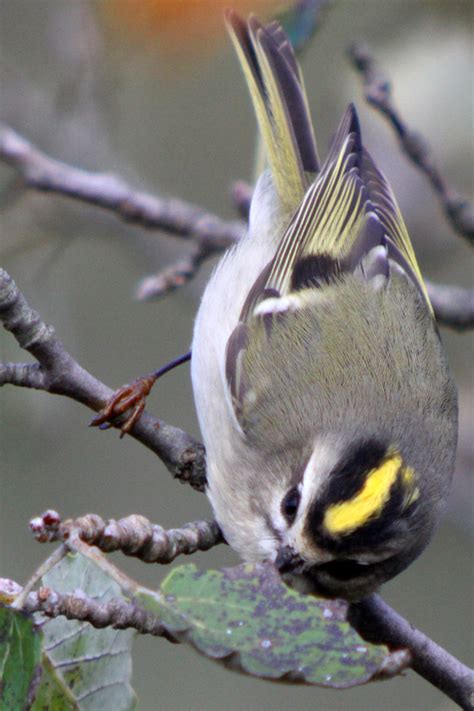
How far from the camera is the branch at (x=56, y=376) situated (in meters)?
1.83

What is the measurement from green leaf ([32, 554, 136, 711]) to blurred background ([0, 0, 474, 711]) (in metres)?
1.48

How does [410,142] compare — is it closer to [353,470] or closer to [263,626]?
[353,470]

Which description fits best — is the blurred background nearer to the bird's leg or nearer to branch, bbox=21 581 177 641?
the bird's leg

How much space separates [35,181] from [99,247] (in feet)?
8.41

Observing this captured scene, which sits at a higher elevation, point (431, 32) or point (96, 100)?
point (431, 32)

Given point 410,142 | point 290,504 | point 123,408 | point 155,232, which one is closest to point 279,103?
point 410,142

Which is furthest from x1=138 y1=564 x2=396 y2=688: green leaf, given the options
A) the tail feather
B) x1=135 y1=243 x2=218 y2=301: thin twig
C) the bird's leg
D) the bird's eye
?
the tail feather

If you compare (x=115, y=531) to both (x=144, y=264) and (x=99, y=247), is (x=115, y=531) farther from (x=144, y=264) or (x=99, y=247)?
(x=99, y=247)

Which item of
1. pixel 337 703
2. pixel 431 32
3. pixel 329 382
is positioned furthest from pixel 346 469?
pixel 337 703

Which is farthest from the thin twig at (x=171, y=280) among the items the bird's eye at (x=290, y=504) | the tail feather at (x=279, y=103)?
the bird's eye at (x=290, y=504)

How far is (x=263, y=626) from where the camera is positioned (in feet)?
4.20

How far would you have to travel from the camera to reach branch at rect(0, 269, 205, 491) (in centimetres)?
183

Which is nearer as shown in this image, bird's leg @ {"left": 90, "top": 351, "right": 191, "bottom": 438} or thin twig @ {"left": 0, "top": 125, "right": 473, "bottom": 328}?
bird's leg @ {"left": 90, "top": 351, "right": 191, "bottom": 438}

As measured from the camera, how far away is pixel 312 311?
2.75 m
